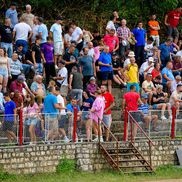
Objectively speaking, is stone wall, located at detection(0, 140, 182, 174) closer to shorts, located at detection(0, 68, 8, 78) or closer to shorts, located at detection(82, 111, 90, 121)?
shorts, located at detection(82, 111, 90, 121)

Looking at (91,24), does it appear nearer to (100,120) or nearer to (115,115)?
(115,115)

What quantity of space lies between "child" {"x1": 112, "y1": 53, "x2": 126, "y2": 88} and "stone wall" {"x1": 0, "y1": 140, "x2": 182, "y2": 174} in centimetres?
430

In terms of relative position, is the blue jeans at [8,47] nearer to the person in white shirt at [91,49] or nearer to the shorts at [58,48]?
the shorts at [58,48]

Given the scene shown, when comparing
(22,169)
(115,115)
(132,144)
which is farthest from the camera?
(115,115)

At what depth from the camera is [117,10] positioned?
146 ft

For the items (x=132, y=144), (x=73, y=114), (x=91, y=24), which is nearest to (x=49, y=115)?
(x=73, y=114)

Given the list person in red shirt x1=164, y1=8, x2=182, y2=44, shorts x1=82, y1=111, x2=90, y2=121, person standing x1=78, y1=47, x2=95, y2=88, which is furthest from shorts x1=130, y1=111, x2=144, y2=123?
person in red shirt x1=164, y1=8, x2=182, y2=44

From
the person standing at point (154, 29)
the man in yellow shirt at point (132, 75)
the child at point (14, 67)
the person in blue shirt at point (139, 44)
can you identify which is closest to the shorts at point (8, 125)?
the child at point (14, 67)

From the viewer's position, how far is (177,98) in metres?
36.2

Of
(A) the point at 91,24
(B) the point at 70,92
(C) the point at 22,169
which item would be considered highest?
(A) the point at 91,24

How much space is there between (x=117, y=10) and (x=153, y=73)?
7072 mm

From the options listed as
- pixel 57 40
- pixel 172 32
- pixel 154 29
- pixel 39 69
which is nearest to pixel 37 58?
→ pixel 39 69

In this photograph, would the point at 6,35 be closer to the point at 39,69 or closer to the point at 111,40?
the point at 39,69

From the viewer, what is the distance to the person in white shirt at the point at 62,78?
35.6 metres
